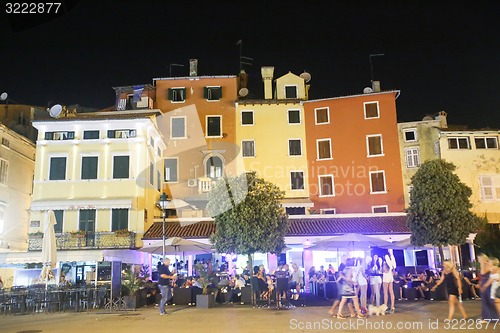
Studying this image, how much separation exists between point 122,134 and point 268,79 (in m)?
12.3

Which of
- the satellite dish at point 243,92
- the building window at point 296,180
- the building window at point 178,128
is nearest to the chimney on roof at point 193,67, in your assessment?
the satellite dish at point 243,92

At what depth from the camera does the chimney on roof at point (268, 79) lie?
35.3 metres

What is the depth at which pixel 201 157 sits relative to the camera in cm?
3375

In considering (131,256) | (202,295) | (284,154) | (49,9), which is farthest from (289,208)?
(49,9)

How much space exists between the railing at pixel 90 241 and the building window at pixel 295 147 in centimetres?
1271

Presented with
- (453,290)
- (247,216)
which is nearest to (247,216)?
(247,216)

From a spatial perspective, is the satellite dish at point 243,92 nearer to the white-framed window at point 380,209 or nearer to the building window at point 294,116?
the building window at point 294,116

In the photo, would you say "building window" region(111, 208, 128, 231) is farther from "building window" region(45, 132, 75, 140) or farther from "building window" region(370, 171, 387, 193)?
"building window" region(370, 171, 387, 193)

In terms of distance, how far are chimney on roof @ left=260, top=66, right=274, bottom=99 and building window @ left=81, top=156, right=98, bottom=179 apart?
529 inches

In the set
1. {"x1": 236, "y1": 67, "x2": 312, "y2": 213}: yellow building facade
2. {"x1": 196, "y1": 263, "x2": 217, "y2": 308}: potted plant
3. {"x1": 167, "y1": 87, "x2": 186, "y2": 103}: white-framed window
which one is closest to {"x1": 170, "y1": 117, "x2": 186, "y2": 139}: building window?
{"x1": 167, "y1": 87, "x2": 186, "y2": 103}: white-framed window

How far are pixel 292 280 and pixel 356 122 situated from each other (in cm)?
1697

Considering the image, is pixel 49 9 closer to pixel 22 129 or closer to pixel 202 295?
pixel 202 295

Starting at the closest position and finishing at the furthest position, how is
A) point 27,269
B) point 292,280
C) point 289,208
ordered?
1. point 292,280
2. point 27,269
3. point 289,208

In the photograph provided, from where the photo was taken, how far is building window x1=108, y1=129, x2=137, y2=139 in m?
28.7
